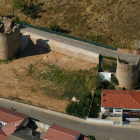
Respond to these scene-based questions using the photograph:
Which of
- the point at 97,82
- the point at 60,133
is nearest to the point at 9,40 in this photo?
the point at 97,82

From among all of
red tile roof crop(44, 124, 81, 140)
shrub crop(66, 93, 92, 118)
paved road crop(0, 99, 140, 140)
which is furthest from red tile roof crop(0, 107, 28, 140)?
shrub crop(66, 93, 92, 118)

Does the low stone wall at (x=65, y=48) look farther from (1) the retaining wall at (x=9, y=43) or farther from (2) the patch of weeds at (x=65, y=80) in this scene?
(1) the retaining wall at (x=9, y=43)

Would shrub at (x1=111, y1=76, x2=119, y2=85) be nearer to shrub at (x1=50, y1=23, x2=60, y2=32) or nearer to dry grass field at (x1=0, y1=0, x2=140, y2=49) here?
dry grass field at (x1=0, y1=0, x2=140, y2=49)

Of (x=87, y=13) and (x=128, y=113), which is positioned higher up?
(x=87, y=13)

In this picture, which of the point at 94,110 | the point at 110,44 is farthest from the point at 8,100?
the point at 110,44

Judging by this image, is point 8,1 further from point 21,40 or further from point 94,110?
point 94,110

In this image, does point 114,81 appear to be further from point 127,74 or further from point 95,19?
point 95,19

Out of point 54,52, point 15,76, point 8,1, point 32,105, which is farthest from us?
point 8,1
